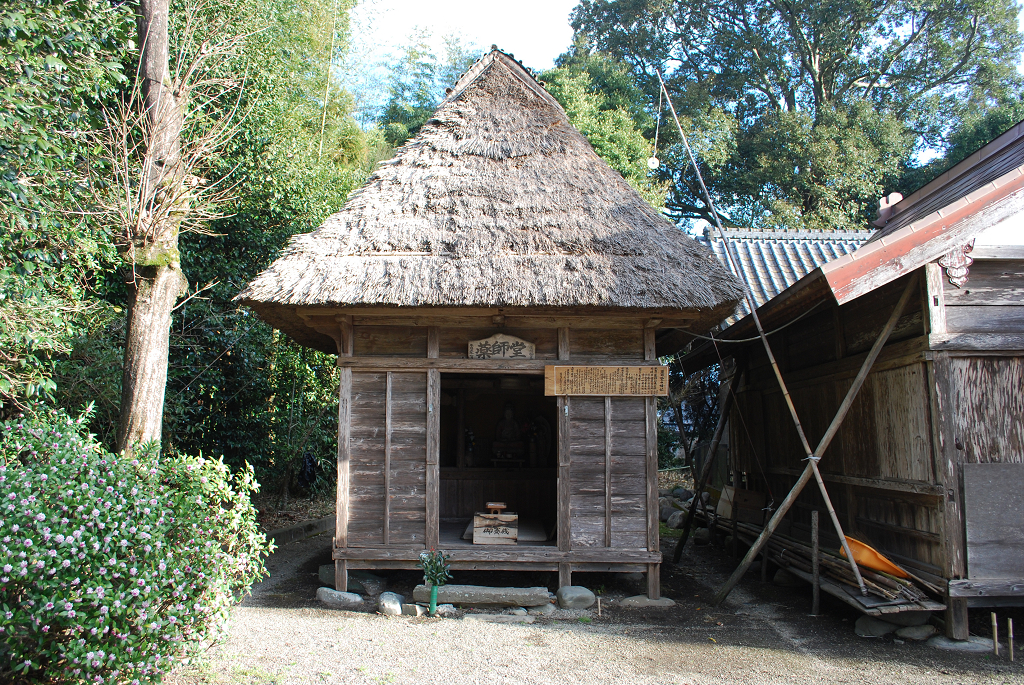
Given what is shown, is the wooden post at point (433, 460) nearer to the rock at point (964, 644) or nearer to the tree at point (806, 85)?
the rock at point (964, 644)

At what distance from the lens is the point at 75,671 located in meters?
3.60

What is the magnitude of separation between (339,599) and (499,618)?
5.20 feet

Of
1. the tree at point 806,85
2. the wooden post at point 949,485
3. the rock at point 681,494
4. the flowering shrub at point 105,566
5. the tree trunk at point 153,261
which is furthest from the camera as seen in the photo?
the tree at point 806,85

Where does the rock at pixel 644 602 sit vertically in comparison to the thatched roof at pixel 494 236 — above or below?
below

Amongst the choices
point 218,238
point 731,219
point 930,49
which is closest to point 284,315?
point 218,238


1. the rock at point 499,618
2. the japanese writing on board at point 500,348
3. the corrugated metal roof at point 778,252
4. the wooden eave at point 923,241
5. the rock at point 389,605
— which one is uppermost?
the corrugated metal roof at point 778,252

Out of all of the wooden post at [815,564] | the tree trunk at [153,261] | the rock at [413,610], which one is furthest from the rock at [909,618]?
the tree trunk at [153,261]

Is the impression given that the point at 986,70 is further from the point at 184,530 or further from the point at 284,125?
the point at 184,530

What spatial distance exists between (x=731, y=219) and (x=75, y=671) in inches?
882

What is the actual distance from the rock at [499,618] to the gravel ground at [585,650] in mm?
146

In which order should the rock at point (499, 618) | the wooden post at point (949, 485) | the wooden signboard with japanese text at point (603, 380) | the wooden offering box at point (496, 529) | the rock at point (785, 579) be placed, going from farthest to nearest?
the rock at point (785, 579) → the wooden offering box at point (496, 529) → the wooden signboard with japanese text at point (603, 380) → the rock at point (499, 618) → the wooden post at point (949, 485)

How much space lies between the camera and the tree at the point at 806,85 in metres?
20.2

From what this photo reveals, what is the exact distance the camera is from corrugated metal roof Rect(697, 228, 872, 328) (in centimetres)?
1191

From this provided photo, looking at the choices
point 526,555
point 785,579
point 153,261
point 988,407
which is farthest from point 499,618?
point 153,261
